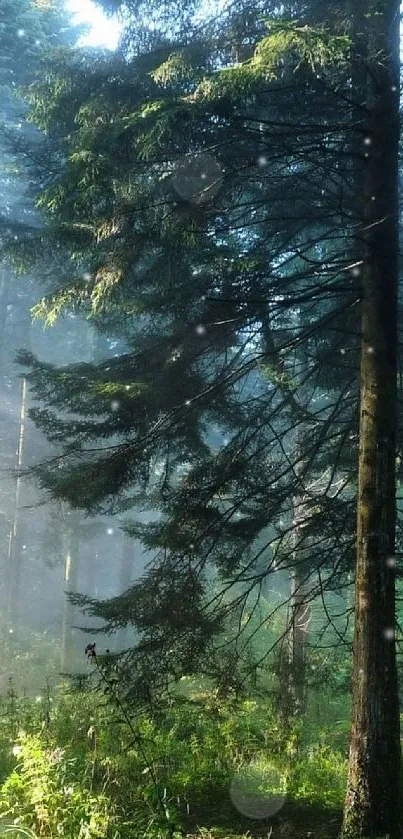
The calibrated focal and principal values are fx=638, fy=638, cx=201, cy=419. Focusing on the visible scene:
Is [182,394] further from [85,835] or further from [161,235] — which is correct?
[85,835]

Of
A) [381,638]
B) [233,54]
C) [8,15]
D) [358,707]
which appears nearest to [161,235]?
[233,54]

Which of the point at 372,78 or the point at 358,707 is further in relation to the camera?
the point at 372,78

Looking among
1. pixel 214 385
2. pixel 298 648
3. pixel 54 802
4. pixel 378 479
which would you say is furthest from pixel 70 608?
pixel 378 479

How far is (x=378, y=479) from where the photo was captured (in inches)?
226

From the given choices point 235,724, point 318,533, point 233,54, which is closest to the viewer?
point 233,54

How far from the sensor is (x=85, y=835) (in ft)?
15.7

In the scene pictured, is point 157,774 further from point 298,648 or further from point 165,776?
point 298,648

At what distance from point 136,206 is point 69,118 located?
2672 mm

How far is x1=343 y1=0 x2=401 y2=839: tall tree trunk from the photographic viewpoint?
5.34 m

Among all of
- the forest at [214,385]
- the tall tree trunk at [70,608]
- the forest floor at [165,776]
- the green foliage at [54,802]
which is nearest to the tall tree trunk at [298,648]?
the forest at [214,385]

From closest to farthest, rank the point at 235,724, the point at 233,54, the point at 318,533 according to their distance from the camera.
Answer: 1. the point at 233,54
2. the point at 318,533
3. the point at 235,724

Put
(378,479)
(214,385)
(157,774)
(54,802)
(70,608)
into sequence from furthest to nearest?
(70,608) → (157,774) → (214,385) → (378,479) → (54,802)

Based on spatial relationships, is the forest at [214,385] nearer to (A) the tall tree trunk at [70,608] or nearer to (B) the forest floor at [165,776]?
(B) the forest floor at [165,776]

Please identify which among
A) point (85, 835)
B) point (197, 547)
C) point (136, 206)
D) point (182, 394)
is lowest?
point (85, 835)
